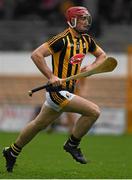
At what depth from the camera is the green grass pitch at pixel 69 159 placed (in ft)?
35.8

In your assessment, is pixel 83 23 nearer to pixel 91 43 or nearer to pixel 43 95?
pixel 91 43

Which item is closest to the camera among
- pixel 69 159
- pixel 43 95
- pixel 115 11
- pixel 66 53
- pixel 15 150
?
pixel 66 53

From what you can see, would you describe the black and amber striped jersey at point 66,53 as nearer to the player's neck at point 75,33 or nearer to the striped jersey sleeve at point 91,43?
the player's neck at point 75,33

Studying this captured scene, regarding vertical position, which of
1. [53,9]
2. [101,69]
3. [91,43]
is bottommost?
[53,9]

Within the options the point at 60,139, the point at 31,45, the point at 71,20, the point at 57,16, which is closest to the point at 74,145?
the point at 71,20

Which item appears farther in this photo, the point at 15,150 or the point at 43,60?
the point at 15,150

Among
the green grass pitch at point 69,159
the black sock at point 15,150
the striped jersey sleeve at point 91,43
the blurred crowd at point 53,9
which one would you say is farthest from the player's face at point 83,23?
the blurred crowd at point 53,9

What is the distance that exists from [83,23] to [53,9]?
17.0m

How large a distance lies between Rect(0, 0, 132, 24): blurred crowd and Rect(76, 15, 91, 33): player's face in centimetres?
1634

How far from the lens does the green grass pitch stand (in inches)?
429

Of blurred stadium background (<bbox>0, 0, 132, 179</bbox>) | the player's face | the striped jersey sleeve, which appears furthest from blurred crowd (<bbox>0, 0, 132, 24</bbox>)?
the player's face

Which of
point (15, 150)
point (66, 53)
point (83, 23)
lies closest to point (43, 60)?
point (66, 53)

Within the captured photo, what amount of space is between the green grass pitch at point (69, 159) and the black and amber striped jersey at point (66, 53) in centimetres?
120

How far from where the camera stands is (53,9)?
91.9 feet
